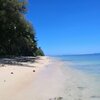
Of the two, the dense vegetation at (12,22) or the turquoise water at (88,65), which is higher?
the dense vegetation at (12,22)

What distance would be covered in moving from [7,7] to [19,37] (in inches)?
408

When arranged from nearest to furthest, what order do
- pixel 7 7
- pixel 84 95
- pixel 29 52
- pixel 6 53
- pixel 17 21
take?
pixel 84 95 < pixel 7 7 < pixel 17 21 < pixel 6 53 < pixel 29 52

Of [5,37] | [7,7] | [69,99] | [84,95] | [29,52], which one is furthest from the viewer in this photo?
[29,52]

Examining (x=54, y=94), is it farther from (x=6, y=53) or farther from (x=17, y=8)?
(x=6, y=53)

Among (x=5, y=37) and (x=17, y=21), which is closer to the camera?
(x=17, y=21)

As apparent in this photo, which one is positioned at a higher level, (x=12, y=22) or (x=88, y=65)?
(x=12, y=22)

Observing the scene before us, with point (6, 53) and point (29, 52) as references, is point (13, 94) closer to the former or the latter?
point (6, 53)

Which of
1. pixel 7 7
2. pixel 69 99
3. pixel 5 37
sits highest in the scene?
pixel 7 7

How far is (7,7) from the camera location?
3186 cm

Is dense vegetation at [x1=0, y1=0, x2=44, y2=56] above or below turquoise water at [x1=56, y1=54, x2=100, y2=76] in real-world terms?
above

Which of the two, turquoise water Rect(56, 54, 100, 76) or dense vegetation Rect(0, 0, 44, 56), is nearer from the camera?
turquoise water Rect(56, 54, 100, 76)

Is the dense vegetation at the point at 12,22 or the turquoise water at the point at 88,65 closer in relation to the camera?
the turquoise water at the point at 88,65

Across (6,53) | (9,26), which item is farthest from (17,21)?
(6,53)

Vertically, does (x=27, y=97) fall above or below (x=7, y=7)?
below
